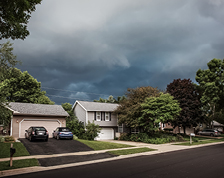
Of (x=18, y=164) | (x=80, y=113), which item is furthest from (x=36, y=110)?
(x=18, y=164)

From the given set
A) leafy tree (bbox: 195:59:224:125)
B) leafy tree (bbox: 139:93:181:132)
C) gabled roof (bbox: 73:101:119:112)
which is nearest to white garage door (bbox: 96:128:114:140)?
gabled roof (bbox: 73:101:119:112)

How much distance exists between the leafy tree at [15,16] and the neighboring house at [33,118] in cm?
1621

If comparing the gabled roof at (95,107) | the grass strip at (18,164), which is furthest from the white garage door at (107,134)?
the grass strip at (18,164)

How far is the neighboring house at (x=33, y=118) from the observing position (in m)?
24.9

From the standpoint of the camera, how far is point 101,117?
33.0 meters

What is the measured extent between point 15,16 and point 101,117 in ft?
81.2

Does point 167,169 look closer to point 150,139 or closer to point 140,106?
point 150,139

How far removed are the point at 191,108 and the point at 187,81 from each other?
197 inches

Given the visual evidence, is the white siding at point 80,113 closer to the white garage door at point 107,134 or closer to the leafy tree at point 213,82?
the white garage door at point 107,134

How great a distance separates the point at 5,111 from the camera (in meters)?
15.1

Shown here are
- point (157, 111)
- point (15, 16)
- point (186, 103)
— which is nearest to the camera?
point (15, 16)

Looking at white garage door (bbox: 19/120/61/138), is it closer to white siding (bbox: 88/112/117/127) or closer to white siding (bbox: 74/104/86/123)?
→ white siding (bbox: 74/104/86/123)

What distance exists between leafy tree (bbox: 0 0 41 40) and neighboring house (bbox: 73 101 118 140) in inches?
849

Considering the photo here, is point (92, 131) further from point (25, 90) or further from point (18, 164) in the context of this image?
point (25, 90)
